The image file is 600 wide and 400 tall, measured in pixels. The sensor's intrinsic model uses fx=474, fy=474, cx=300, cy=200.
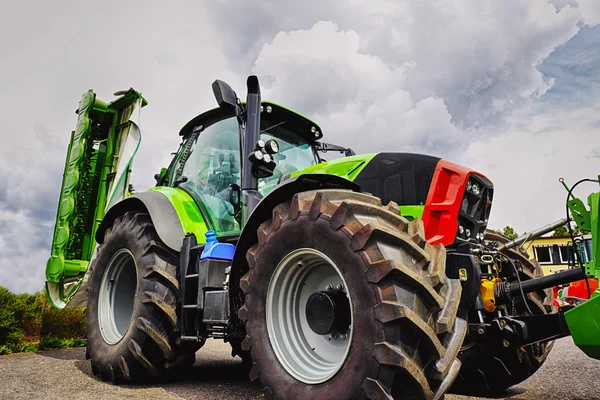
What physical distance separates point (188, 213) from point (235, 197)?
0.54 metres

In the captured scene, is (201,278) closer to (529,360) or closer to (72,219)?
(529,360)

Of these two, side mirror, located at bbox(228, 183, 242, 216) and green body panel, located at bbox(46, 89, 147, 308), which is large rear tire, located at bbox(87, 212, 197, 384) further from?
green body panel, located at bbox(46, 89, 147, 308)

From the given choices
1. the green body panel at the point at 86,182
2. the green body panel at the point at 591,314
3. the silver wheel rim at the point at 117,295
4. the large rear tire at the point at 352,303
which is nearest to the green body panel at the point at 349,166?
the large rear tire at the point at 352,303

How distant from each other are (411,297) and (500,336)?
0.99m

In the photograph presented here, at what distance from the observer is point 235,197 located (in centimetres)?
460

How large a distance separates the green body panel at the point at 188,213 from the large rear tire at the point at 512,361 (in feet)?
8.62

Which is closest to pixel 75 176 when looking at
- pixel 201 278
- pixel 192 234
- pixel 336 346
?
pixel 192 234

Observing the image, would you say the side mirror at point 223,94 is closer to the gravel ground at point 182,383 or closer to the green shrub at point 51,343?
the gravel ground at point 182,383

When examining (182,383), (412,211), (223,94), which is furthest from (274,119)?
(182,383)

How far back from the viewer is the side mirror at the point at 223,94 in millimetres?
4250

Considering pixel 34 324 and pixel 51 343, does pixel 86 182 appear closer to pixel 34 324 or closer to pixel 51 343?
pixel 34 324

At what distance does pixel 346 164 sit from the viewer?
390 centimetres

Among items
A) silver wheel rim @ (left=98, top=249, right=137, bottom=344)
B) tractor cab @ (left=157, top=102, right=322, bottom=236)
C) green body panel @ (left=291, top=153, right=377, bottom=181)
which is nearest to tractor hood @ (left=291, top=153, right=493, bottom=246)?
green body panel @ (left=291, top=153, right=377, bottom=181)

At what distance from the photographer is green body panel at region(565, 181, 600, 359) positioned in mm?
2488
